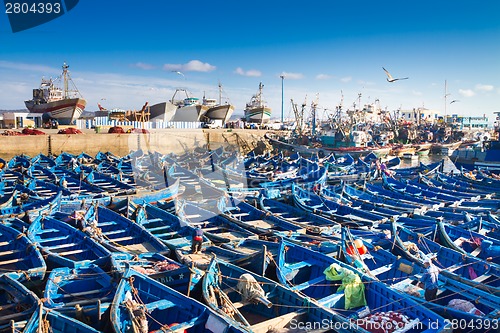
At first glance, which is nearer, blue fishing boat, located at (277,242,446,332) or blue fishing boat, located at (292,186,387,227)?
blue fishing boat, located at (277,242,446,332)

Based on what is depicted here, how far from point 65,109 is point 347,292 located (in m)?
56.7

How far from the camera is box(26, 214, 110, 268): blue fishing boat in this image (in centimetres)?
1233

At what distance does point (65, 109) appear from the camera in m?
58.2

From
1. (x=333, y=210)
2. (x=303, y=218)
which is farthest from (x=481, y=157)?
(x=303, y=218)

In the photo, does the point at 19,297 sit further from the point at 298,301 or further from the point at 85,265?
the point at 298,301

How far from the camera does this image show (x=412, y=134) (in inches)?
2640

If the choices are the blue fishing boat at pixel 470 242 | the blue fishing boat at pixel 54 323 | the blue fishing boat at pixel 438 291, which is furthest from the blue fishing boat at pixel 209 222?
the blue fishing boat at pixel 54 323

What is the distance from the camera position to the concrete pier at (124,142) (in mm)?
40125

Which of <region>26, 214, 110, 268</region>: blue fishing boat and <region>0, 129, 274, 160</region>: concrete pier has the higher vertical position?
<region>0, 129, 274, 160</region>: concrete pier

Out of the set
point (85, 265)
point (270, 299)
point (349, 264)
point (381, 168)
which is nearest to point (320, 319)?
point (270, 299)

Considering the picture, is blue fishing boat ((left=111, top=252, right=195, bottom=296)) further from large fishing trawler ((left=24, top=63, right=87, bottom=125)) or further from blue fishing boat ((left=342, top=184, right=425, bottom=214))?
large fishing trawler ((left=24, top=63, right=87, bottom=125))

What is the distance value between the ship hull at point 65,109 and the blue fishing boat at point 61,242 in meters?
46.7

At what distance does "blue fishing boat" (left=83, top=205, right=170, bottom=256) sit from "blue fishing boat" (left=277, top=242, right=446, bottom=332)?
4.12 meters

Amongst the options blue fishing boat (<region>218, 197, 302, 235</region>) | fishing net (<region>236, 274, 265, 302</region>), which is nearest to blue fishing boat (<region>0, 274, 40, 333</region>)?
fishing net (<region>236, 274, 265, 302</region>)
